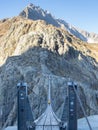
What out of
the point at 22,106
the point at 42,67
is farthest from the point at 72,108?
the point at 42,67

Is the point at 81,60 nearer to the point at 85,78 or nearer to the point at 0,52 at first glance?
the point at 85,78

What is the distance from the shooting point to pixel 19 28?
4048 inches

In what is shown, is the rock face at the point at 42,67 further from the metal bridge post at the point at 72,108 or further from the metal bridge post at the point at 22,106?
the metal bridge post at the point at 72,108

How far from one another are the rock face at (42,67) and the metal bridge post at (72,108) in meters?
30.8

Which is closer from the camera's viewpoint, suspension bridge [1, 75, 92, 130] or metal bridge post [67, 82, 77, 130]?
metal bridge post [67, 82, 77, 130]

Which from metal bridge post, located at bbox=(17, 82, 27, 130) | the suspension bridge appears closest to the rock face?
the suspension bridge

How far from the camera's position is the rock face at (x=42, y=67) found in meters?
65.4

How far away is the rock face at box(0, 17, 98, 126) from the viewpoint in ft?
214

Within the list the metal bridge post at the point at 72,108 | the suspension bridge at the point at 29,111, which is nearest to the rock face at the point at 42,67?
the suspension bridge at the point at 29,111

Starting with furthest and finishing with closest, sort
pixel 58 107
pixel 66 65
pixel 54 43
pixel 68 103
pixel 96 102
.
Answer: pixel 54 43
pixel 66 65
pixel 96 102
pixel 58 107
pixel 68 103

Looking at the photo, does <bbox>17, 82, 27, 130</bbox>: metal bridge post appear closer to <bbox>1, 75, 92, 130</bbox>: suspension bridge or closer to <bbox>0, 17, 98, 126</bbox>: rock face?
<bbox>1, 75, 92, 130</bbox>: suspension bridge

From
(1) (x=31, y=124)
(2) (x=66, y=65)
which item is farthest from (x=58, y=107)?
(1) (x=31, y=124)

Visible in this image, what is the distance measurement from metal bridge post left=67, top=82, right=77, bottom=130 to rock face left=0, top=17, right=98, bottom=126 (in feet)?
101

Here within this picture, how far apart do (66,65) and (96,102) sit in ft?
37.0
